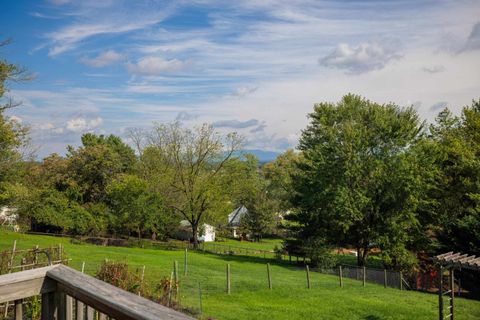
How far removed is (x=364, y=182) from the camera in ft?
126

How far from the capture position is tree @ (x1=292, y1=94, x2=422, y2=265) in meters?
36.5

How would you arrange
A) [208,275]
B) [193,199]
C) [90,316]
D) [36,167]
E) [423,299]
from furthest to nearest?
[36,167]
[193,199]
[208,275]
[423,299]
[90,316]

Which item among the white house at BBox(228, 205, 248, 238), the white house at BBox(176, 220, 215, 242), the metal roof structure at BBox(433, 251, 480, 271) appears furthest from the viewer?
the white house at BBox(228, 205, 248, 238)

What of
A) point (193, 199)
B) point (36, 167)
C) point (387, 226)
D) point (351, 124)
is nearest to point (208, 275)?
point (387, 226)

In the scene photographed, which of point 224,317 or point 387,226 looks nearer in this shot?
point 224,317

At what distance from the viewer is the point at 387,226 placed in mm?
36812

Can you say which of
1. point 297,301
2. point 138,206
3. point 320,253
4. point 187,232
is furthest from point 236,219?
point 297,301

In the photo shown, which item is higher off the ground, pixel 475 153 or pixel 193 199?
pixel 475 153

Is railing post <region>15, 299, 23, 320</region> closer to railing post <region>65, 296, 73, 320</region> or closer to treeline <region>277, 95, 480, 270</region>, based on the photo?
railing post <region>65, 296, 73, 320</region>

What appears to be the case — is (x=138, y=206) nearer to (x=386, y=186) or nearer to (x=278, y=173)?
(x=386, y=186)

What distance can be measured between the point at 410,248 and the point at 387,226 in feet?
13.7

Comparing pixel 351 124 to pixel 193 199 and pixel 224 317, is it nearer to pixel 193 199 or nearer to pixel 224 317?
pixel 193 199

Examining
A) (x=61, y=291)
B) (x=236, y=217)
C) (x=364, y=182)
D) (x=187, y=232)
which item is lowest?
(x=187, y=232)

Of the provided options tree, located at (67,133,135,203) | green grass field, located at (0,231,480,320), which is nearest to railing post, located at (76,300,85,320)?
green grass field, located at (0,231,480,320)
